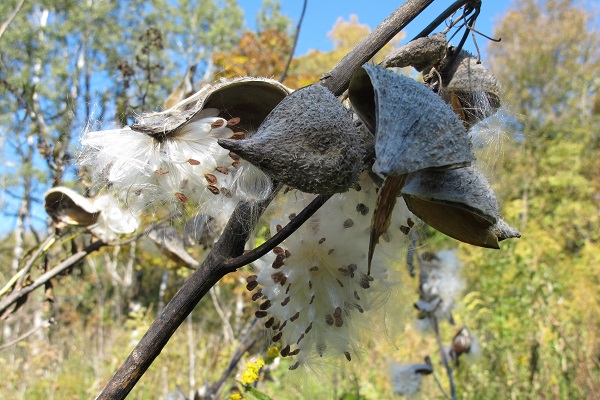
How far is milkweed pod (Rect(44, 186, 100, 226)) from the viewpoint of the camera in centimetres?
96

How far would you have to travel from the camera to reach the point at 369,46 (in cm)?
46

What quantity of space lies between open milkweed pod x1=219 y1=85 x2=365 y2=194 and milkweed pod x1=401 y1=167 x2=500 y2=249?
0.19 feet

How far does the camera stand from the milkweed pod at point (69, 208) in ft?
3.14

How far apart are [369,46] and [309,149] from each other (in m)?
0.14

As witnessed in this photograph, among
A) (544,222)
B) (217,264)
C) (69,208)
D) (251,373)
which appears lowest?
(217,264)

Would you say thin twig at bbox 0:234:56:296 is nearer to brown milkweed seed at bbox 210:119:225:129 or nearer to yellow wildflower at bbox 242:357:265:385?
yellow wildflower at bbox 242:357:265:385

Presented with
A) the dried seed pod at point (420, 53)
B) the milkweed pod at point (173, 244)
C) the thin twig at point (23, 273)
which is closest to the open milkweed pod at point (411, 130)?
the dried seed pod at point (420, 53)

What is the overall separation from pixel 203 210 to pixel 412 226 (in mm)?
232

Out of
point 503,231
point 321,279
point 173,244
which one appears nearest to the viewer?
point 503,231

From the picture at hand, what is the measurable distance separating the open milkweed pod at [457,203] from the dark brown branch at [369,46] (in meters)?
0.11

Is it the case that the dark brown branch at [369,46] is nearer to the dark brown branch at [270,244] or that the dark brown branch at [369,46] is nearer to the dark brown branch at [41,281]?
the dark brown branch at [270,244]

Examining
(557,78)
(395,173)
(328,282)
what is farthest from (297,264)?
(557,78)

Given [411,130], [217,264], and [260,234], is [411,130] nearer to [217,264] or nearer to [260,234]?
[217,264]

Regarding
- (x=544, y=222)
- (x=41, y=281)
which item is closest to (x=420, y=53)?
(x=41, y=281)
